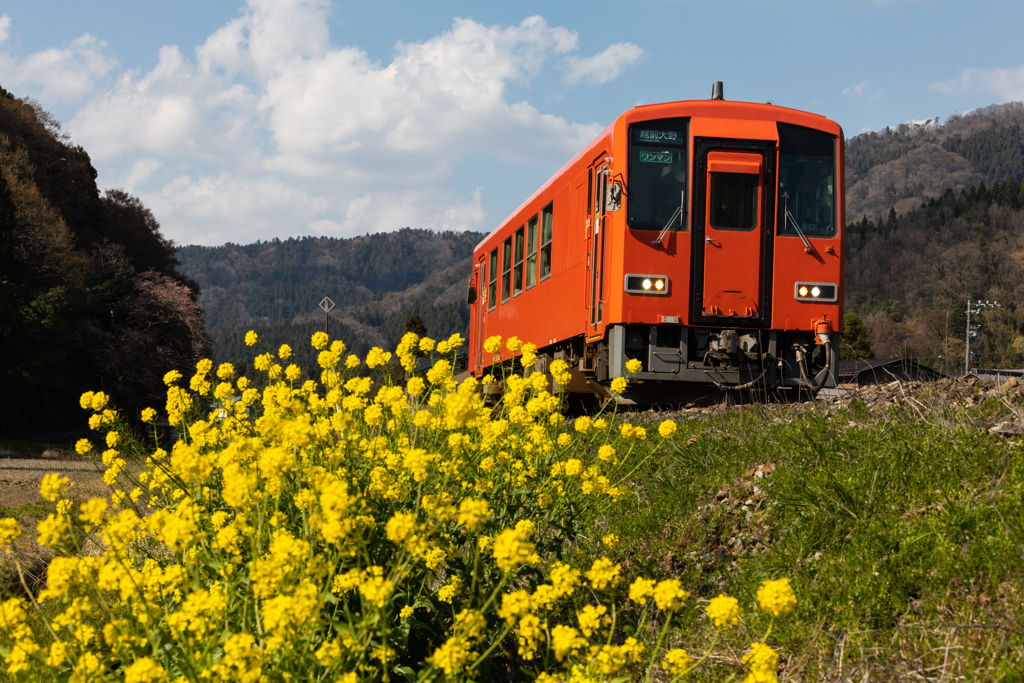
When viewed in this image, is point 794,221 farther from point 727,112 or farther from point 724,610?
point 724,610

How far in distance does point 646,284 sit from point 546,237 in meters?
2.76

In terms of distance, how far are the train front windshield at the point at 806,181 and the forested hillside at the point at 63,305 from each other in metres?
17.8

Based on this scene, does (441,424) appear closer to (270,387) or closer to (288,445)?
(288,445)

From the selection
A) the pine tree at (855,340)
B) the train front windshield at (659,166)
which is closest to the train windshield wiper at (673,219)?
the train front windshield at (659,166)

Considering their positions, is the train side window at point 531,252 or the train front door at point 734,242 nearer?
the train front door at point 734,242

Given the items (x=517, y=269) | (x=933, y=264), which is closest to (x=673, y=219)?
(x=517, y=269)

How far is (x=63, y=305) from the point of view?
2372cm

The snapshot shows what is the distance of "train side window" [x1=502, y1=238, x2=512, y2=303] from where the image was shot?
41.5 ft

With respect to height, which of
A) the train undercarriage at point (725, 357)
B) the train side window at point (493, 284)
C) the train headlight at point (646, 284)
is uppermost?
the train side window at point (493, 284)

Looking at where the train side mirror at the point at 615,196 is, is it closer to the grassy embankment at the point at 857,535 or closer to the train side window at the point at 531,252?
the train side window at the point at 531,252

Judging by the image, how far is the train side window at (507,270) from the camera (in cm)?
1265

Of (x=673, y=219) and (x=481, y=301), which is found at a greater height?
(x=673, y=219)

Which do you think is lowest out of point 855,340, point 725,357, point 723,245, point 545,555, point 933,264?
point 545,555

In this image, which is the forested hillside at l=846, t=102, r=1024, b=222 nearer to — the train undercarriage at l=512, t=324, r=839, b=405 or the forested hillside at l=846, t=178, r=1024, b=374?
the forested hillside at l=846, t=178, r=1024, b=374
